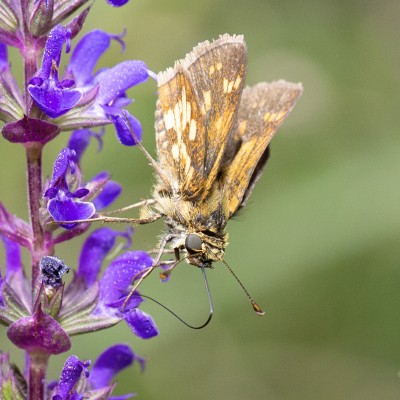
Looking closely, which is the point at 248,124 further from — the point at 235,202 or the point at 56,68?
the point at 56,68

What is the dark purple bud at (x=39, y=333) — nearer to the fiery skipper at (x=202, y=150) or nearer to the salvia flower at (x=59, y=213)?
the salvia flower at (x=59, y=213)

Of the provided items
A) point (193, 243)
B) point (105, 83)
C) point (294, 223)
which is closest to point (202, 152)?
point (193, 243)

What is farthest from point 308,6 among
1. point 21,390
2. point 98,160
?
point 21,390

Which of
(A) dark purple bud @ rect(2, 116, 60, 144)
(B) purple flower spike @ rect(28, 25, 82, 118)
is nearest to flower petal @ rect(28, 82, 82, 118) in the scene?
(B) purple flower spike @ rect(28, 25, 82, 118)

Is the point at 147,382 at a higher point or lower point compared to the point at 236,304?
lower

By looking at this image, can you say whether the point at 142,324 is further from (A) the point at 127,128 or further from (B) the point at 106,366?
(A) the point at 127,128

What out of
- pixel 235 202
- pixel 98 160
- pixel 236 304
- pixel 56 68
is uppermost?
pixel 56 68
